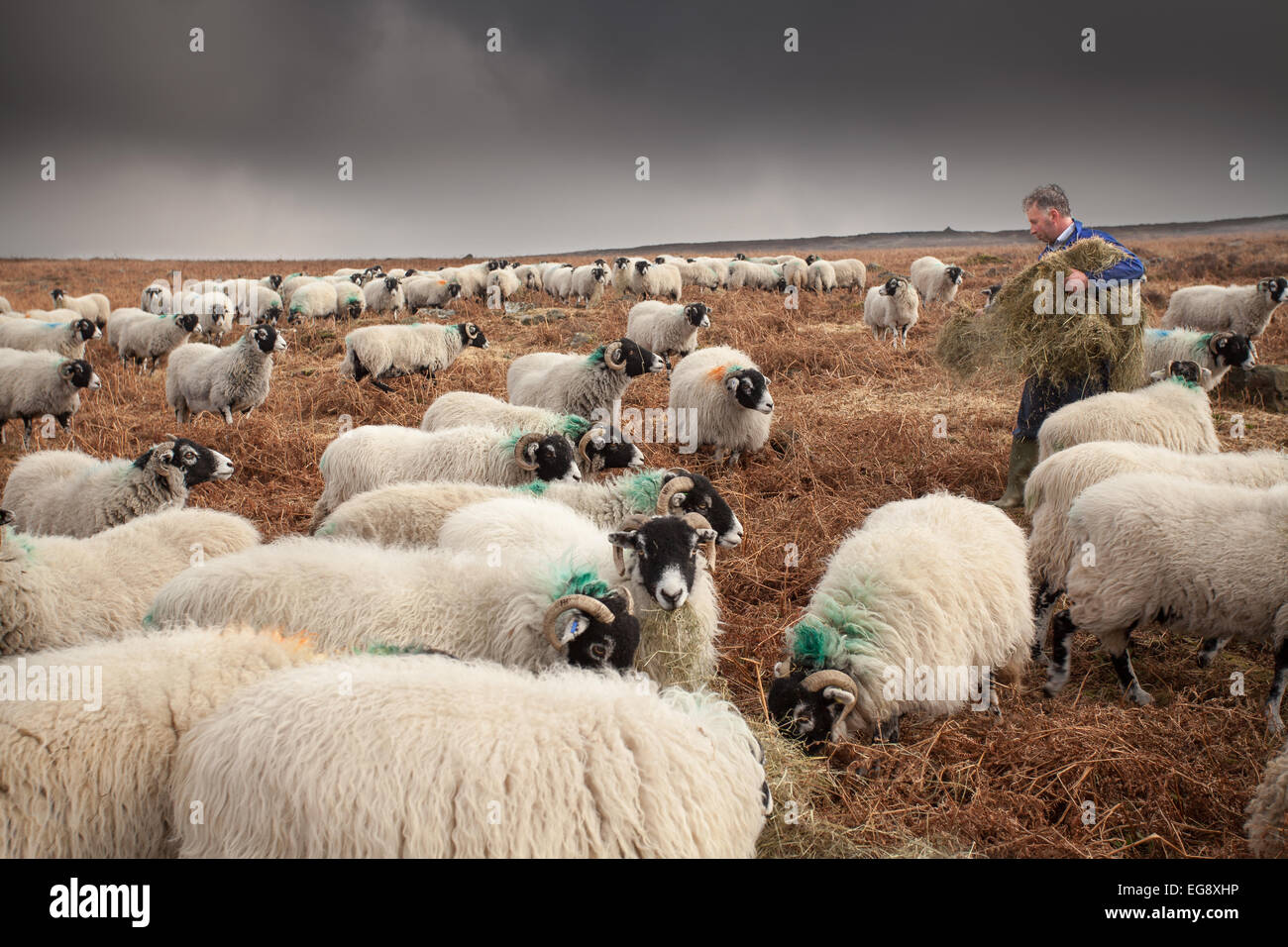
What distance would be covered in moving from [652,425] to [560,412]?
1.55 meters

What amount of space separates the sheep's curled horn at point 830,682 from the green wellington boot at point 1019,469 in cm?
450

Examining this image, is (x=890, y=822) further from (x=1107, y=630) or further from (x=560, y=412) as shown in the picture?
(x=560, y=412)

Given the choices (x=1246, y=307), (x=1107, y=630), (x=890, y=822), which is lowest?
(x=890, y=822)

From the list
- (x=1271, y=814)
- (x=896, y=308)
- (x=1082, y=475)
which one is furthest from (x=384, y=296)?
(x=1271, y=814)

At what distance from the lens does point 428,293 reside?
2595 centimetres

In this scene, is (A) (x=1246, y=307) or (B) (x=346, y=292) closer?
(A) (x=1246, y=307)

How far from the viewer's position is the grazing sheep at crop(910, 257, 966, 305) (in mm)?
23000

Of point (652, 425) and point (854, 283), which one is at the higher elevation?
point (854, 283)

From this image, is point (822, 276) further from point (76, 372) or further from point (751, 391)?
point (76, 372)

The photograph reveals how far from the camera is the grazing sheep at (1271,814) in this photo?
9.35 feet

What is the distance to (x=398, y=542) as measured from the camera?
17.0 ft

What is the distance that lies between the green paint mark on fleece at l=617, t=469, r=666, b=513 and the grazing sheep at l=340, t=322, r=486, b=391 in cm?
812

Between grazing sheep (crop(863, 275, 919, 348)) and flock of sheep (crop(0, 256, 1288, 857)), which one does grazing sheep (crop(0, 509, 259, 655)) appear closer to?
flock of sheep (crop(0, 256, 1288, 857))
